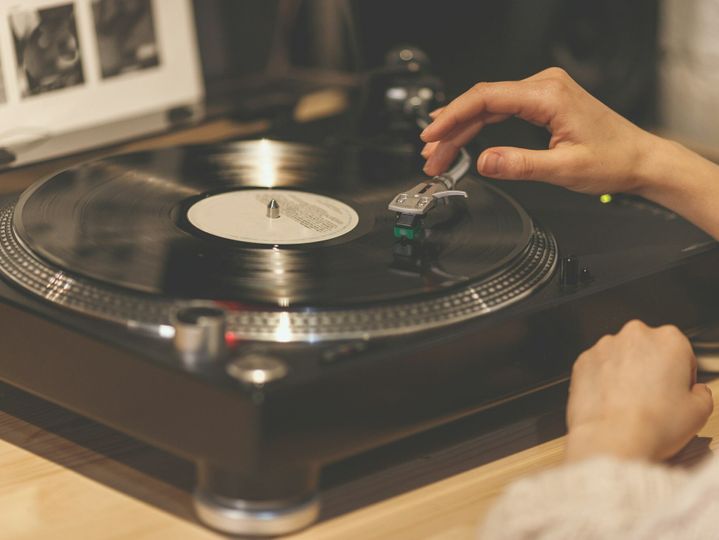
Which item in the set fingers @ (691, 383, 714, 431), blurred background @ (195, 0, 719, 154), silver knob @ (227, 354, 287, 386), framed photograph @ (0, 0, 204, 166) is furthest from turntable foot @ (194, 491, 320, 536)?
blurred background @ (195, 0, 719, 154)

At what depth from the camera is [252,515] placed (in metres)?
0.93

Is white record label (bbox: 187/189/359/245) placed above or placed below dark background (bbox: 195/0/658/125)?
below

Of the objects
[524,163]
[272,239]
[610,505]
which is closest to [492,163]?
[524,163]

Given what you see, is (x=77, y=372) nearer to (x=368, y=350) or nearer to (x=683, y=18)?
(x=368, y=350)

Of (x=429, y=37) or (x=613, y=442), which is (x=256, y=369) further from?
(x=429, y=37)

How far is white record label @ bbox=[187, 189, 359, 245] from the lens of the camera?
1.15 meters

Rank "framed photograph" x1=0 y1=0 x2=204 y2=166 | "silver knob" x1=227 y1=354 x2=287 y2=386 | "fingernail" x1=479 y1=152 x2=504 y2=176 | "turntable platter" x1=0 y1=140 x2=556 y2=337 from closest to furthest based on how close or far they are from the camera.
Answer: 1. "silver knob" x1=227 y1=354 x2=287 y2=386
2. "turntable platter" x1=0 y1=140 x2=556 y2=337
3. "fingernail" x1=479 y1=152 x2=504 y2=176
4. "framed photograph" x1=0 y1=0 x2=204 y2=166

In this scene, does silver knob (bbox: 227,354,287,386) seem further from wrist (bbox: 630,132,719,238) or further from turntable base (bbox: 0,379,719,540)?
wrist (bbox: 630,132,719,238)

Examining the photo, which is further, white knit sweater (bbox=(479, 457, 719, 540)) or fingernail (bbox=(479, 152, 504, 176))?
fingernail (bbox=(479, 152, 504, 176))

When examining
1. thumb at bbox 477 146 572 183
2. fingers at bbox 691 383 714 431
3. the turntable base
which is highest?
thumb at bbox 477 146 572 183

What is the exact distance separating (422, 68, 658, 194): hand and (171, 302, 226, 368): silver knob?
373 millimetres

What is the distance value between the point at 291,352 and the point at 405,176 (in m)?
0.45

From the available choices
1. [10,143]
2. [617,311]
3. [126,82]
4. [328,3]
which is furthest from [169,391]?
[328,3]

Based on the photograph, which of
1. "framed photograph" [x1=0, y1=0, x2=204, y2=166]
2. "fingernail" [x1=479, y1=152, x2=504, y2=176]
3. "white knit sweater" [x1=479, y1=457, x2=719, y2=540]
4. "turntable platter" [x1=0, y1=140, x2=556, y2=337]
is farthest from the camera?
"framed photograph" [x1=0, y1=0, x2=204, y2=166]
